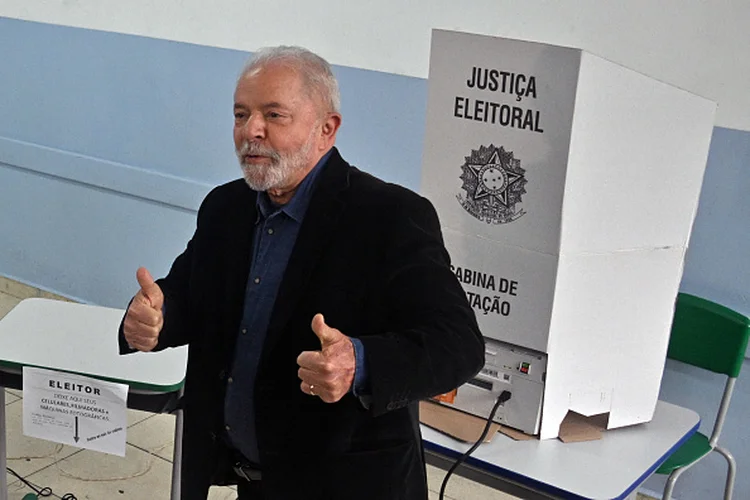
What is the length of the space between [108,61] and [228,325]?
2605mm

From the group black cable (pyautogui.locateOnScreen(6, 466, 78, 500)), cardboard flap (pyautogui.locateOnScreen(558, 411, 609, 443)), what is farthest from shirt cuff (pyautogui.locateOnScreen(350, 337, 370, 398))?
black cable (pyautogui.locateOnScreen(6, 466, 78, 500))

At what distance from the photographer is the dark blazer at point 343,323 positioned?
4.58 feet

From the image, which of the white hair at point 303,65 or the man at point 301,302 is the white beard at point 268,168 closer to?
the man at point 301,302

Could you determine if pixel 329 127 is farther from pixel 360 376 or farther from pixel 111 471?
pixel 111 471

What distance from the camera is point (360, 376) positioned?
129 cm

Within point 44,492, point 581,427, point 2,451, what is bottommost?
point 44,492

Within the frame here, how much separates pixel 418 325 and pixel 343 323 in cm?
14

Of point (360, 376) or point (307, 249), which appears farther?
point (307, 249)

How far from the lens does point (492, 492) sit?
2.92 m

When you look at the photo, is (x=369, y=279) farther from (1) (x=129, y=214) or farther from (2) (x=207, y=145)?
(1) (x=129, y=214)

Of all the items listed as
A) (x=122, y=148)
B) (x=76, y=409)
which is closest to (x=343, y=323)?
(x=76, y=409)

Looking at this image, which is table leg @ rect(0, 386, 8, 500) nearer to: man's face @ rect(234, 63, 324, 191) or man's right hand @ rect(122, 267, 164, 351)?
man's right hand @ rect(122, 267, 164, 351)

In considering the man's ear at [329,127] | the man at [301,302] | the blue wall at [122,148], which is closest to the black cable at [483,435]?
the man at [301,302]

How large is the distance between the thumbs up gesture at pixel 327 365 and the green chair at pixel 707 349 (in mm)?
1330
